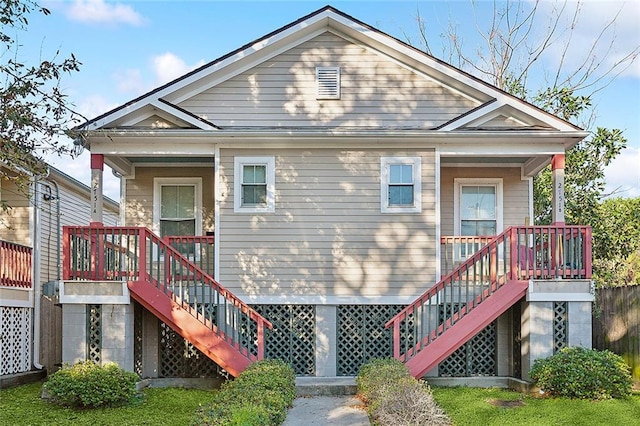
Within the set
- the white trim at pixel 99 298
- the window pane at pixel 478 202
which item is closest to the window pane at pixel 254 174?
the white trim at pixel 99 298

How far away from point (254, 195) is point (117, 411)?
495 centimetres

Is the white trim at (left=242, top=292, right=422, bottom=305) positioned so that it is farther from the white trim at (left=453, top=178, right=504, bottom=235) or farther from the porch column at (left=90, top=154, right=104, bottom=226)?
the porch column at (left=90, top=154, right=104, bottom=226)

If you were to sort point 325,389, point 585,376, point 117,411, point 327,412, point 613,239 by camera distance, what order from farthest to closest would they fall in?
point 613,239 → point 325,389 → point 585,376 → point 117,411 → point 327,412

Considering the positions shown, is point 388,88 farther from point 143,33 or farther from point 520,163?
point 143,33

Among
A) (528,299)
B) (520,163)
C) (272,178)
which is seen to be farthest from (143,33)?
(528,299)

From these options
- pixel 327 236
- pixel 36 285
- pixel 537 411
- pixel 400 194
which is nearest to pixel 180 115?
pixel 327 236

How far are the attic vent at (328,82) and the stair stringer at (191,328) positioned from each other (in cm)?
512

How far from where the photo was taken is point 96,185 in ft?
43.9

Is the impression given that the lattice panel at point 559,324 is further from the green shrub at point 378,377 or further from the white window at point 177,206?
the white window at point 177,206

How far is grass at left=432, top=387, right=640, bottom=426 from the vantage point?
32.9ft

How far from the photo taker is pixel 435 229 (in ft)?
45.2

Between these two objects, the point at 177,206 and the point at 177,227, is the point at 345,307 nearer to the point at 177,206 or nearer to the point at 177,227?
the point at 177,227

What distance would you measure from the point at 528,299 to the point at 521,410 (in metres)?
2.43

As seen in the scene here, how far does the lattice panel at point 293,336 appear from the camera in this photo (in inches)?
530
